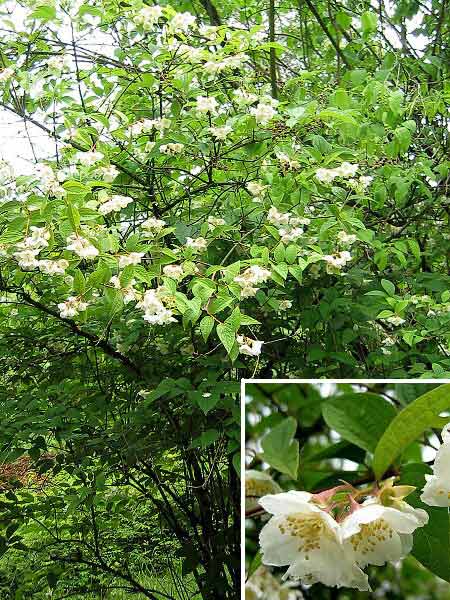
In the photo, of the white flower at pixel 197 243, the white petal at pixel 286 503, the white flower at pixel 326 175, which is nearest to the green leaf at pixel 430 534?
the white petal at pixel 286 503

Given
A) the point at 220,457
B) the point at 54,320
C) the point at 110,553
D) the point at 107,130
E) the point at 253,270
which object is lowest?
the point at 110,553

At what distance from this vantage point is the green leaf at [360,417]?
2.85 ft

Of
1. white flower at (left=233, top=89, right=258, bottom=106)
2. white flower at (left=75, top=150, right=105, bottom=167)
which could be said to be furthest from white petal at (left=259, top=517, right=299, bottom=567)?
white flower at (left=233, top=89, right=258, bottom=106)

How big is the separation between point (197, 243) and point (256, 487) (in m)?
1.46

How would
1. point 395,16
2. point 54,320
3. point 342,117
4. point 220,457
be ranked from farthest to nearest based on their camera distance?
point 395,16
point 54,320
point 220,457
point 342,117

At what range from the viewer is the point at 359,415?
89 centimetres

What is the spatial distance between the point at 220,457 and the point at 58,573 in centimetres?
99

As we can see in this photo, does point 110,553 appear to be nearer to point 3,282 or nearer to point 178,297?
point 3,282

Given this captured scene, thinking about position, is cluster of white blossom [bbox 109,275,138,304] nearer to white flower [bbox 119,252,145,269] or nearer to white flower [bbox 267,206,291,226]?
white flower [bbox 119,252,145,269]

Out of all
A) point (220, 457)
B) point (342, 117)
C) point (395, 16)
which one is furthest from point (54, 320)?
point (395, 16)

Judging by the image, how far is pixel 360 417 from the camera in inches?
35.0

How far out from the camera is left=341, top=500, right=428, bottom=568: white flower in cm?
84

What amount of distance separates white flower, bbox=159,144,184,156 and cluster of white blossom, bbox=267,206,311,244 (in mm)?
348

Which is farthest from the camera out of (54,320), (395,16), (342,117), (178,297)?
(395,16)
